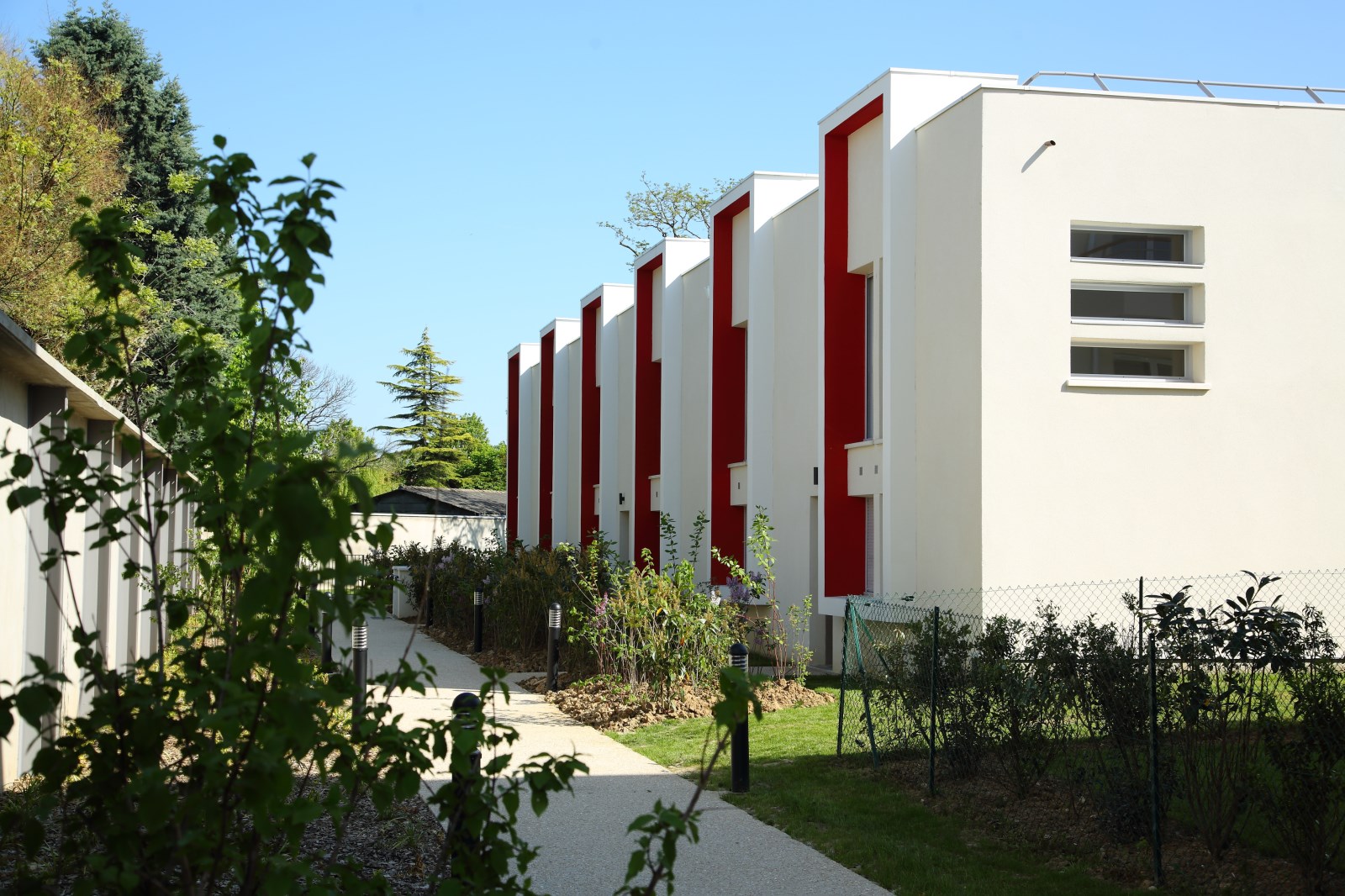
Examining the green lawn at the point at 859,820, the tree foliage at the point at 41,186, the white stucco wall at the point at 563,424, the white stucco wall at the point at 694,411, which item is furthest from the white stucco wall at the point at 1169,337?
the white stucco wall at the point at 563,424

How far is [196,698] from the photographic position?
2.95 metres

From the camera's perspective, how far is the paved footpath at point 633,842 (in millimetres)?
6750

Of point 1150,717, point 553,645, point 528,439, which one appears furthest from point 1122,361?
point 528,439

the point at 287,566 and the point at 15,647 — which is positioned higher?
the point at 287,566

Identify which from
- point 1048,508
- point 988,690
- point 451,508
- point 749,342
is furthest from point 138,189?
point 988,690

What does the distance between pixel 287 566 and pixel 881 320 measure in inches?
536

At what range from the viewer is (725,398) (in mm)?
20703

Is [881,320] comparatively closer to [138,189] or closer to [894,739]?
[894,739]

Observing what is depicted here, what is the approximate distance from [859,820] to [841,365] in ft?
30.4

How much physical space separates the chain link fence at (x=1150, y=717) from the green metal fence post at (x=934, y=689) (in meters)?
0.02

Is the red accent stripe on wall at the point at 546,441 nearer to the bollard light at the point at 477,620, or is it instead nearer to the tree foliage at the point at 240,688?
the bollard light at the point at 477,620

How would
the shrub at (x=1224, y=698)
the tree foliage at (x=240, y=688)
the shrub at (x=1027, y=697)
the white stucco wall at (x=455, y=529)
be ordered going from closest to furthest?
the tree foliage at (x=240, y=688)
the shrub at (x=1224, y=698)
the shrub at (x=1027, y=697)
the white stucco wall at (x=455, y=529)

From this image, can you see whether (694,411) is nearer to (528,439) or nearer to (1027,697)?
(1027,697)

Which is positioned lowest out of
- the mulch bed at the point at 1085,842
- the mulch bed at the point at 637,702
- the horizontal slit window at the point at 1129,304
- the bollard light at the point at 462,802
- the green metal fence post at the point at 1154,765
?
the mulch bed at the point at 637,702
